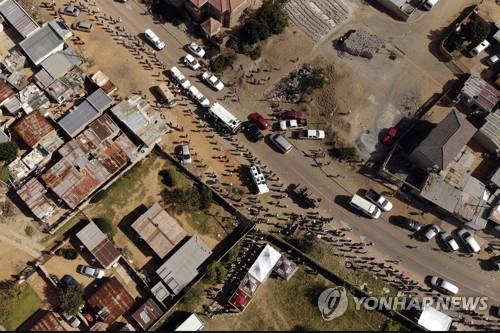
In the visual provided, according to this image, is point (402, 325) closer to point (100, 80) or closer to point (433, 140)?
point (433, 140)

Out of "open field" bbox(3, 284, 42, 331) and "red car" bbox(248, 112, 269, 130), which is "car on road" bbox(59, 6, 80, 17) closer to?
"red car" bbox(248, 112, 269, 130)

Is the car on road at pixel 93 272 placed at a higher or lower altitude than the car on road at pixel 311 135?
higher

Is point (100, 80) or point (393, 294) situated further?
point (100, 80)

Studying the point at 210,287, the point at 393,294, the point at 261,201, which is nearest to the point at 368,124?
the point at 261,201

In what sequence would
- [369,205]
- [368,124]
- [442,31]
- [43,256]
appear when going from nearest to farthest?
1. [43,256]
2. [369,205]
3. [368,124]
4. [442,31]

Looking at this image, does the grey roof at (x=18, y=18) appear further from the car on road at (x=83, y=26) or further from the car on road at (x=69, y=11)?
the car on road at (x=83, y=26)

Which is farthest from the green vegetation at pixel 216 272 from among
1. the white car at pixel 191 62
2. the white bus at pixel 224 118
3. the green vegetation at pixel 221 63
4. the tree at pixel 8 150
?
the tree at pixel 8 150

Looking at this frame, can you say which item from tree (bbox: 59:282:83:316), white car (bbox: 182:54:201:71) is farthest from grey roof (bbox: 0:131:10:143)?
white car (bbox: 182:54:201:71)
